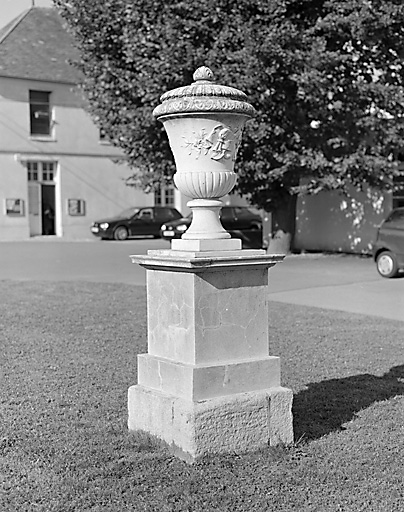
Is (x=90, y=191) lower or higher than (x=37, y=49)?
lower

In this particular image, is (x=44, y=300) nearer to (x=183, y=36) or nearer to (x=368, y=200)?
(x=183, y=36)

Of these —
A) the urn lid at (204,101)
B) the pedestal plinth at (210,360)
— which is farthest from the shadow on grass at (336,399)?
the urn lid at (204,101)

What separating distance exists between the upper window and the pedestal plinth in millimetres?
28791

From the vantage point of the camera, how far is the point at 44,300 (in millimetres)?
13281

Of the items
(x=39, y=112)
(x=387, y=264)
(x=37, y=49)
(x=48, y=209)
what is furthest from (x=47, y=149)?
(x=387, y=264)

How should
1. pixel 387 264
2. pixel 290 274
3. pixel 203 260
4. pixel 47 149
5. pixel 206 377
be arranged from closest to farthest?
pixel 203 260 → pixel 206 377 → pixel 387 264 → pixel 290 274 → pixel 47 149

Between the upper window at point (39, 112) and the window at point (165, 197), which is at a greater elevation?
the upper window at point (39, 112)

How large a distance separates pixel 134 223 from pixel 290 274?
15.7 meters

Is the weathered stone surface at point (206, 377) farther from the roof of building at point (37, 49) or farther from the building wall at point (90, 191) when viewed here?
the building wall at point (90, 191)

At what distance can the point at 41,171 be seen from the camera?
33625 millimetres

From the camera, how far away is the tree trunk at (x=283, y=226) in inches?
867

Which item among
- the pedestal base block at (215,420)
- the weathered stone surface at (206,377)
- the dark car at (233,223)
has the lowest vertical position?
the pedestal base block at (215,420)

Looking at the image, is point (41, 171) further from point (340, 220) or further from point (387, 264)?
point (387, 264)

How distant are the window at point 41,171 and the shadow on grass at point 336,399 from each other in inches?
1072
